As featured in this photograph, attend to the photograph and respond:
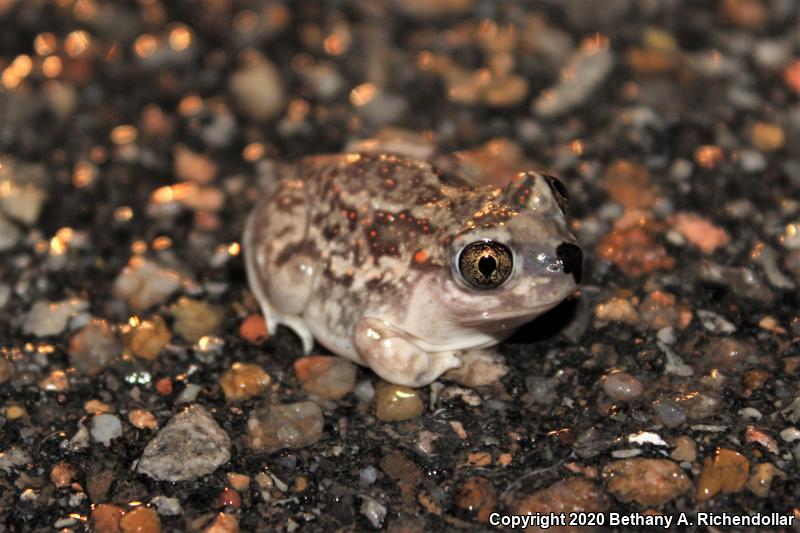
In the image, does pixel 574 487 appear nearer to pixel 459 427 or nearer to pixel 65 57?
pixel 459 427

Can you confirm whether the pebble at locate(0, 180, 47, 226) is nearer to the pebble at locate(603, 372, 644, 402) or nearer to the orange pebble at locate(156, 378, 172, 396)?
the orange pebble at locate(156, 378, 172, 396)

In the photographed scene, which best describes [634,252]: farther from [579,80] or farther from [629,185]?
[579,80]

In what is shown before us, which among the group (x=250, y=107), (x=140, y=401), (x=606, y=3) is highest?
(x=606, y=3)

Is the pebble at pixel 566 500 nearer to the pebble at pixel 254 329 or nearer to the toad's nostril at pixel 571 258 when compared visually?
the toad's nostril at pixel 571 258

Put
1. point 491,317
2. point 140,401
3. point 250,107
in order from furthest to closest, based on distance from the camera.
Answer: point 250,107, point 140,401, point 491,317

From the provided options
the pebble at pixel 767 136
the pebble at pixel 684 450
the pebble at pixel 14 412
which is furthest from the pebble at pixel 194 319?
the pebble at pixel 767 136

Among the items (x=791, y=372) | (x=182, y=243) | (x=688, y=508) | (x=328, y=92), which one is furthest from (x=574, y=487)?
(x=328, y=92)
